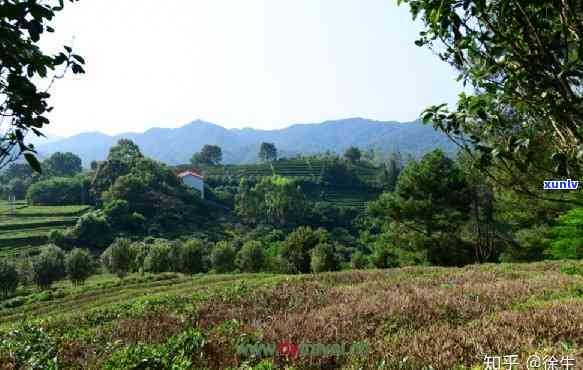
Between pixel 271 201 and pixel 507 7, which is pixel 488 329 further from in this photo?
pixel 271 201

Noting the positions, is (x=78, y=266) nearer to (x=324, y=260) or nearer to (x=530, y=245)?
(x=324, y=260)

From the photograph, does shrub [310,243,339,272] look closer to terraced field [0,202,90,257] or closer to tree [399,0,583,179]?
tree [399,0,583,179]

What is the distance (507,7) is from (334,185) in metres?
195

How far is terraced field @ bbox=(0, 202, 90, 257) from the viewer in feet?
318

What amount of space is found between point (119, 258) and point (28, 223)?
53502mm

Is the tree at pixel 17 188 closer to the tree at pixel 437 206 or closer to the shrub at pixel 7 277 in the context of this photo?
the shrub at pixel 7 277

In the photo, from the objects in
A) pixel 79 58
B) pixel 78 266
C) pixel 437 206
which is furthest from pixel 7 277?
pixel 79 58

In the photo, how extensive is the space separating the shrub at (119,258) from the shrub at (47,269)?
25.8 feet

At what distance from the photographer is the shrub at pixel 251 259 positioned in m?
73.9

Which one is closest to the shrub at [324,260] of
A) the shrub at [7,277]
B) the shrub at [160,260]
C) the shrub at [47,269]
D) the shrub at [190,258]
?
the shrub at [190,258]

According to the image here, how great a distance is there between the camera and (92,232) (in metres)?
110

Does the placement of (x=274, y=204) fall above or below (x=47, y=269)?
above

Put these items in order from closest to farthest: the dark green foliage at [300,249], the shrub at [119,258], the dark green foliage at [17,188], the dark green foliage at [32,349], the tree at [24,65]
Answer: the tree at [24,65]
the dark green foliage at [32,349]
the dark green foliage at [300,249]
the shrub at [119,258]
the dark green foliage at [17,188]

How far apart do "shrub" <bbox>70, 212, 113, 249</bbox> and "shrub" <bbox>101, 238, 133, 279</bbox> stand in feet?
106
